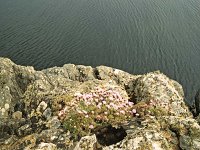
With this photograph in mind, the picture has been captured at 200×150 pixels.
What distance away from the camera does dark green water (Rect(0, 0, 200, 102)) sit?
163 ft

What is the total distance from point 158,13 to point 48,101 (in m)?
53.4

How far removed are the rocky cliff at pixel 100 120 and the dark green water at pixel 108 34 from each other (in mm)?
25297

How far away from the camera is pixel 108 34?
57438mm

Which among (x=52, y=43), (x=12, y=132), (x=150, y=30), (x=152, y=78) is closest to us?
(x=12, y=132)

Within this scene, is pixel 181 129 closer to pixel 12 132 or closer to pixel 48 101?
pixel 48 101

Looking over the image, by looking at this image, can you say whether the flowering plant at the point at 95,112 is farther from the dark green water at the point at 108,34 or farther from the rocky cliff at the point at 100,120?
the dark green water at the point at 108,34

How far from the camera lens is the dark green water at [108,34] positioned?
49.7 m

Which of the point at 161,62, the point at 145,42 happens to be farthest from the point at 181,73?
the point at 145,42

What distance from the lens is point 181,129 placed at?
11.9 meters

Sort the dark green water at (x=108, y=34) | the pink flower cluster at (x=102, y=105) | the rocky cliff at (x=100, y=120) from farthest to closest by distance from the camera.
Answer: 1. the dark green water at (x=108, y=34)
2. the pink flower cluster at (x=102, y=105)
3. the rocky cliff at (x=100, y=120)

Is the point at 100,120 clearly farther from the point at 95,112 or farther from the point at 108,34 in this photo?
the point at 108,34

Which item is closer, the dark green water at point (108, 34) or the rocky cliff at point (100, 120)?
the rocky cliff at point (100, 120)

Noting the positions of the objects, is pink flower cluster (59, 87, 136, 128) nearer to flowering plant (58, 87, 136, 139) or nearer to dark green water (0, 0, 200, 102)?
flowering plant (58, 87, 136, 139)

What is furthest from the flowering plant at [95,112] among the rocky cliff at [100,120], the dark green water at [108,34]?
the dark green water at [108,34]
